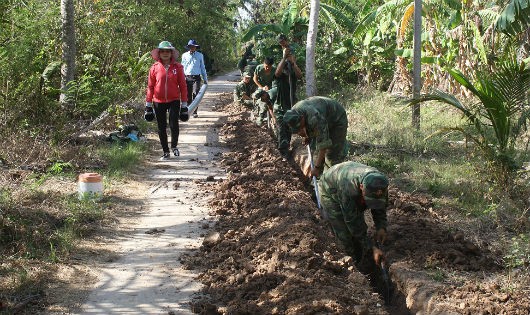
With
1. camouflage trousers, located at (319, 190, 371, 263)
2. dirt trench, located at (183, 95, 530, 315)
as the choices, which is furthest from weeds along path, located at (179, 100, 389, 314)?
camouflage trousers, located at (319, 190, 371, 263)

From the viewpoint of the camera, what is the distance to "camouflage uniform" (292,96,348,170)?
717 cm

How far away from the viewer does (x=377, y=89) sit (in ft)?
60.0

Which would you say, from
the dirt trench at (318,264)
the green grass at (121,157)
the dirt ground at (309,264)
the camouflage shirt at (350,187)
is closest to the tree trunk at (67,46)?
the green grass at (121,157)

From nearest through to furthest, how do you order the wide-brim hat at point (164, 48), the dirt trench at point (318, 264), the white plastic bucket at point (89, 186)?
the dirt trench at point (318, 264), the white plastic bucket at point (89, 186), the wide-brim hat at point (164, 48)

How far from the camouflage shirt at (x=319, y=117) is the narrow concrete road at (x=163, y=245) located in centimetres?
162

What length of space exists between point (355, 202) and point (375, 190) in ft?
1.86

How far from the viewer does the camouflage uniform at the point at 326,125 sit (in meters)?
7.17

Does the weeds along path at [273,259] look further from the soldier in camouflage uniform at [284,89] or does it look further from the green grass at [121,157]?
the soldier in camouflage uniform at [284,89]

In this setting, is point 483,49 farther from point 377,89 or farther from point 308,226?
point 308,226

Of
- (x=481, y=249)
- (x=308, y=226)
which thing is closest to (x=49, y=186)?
(x=308, y=226)

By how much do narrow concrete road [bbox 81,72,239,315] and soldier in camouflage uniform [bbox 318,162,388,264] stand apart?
1.52 metres

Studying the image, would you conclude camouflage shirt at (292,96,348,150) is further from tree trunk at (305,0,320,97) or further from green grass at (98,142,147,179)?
tree trunk at (305,0,320,97)

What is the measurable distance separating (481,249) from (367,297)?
1.63 metres

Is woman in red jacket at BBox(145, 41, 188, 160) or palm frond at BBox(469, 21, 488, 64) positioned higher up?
palm frond at BBox(469, 21, 488, 64)
